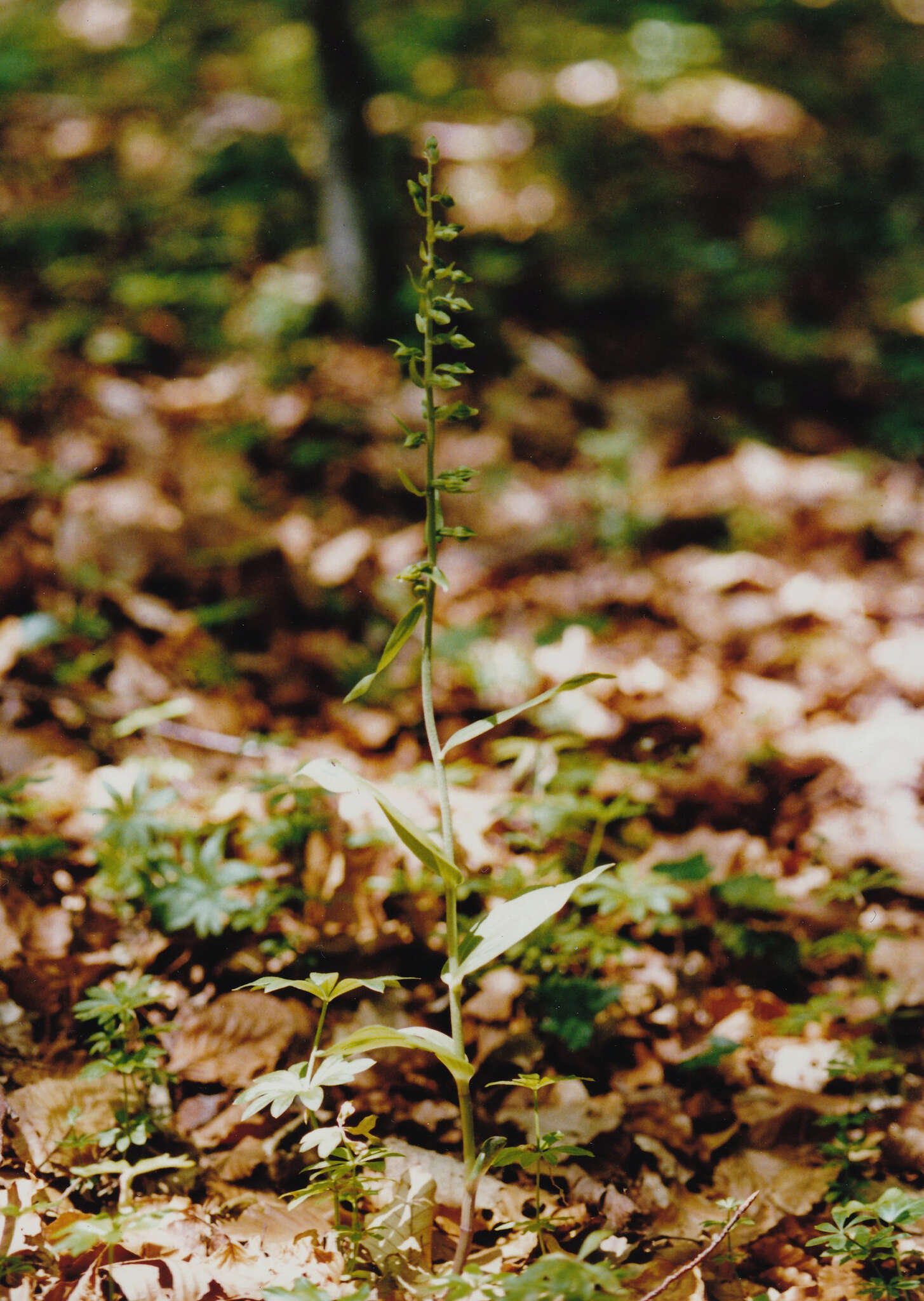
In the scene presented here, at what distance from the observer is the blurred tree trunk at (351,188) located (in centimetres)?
390

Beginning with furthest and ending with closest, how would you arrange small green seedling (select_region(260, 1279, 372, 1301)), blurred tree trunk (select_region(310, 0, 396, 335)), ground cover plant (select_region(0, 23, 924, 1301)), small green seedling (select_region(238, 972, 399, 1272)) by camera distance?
blurred tree trunk (select_region(310, 0, 396, 335))
ground cover plant (select_region(0, 23, 924, 1301))
small green seedling (select_region(238, 972, 399, 1272))
small green seedling (select_region(260, 1279, 372, 1301))

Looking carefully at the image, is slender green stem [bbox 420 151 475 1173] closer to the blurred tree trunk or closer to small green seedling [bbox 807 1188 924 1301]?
small green seedling [bbox 807 1188 924 1301]

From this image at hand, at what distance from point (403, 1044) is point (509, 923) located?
0.22 metres

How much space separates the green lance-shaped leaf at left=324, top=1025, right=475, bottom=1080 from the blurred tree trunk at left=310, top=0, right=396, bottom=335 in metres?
3.69

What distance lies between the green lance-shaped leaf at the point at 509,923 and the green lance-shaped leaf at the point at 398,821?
83 millimetres

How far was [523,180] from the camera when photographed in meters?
5.41

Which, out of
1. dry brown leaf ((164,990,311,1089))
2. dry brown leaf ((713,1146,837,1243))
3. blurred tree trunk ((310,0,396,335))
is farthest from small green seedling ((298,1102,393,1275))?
blurred tree trunk ((310,0,396,335))

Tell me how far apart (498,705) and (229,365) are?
7.59 feet

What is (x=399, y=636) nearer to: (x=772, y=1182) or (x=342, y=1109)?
(x=342, y=1109)

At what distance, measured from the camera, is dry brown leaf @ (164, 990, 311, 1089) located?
1.66 meters

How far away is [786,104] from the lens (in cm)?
603

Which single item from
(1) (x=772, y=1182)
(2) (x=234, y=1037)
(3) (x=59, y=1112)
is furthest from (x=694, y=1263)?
(3) (x=59, y=1112)

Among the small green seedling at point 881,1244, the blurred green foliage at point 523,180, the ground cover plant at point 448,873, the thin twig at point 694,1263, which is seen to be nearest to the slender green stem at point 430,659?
the ground cover plant at point 448,873

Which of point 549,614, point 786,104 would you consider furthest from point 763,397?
point 786,104
